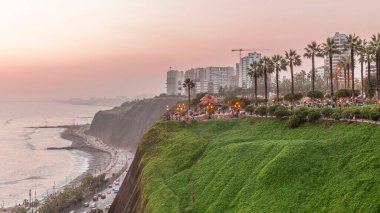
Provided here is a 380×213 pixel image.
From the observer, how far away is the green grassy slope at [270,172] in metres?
27.8

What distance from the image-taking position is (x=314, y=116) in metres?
45.0

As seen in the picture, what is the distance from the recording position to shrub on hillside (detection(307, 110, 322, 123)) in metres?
45.0

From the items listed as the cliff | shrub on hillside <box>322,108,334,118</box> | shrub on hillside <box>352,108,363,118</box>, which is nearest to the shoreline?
the cliff

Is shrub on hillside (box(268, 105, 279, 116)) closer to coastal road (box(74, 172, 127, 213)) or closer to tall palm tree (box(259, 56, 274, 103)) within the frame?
tall palm tree (box(259, 56, 274, 103))

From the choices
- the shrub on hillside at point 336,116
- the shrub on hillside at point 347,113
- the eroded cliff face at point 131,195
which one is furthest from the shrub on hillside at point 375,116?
the eroded cliff face at point 131,195

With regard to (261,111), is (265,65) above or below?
above

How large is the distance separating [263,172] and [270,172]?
2.72 feet

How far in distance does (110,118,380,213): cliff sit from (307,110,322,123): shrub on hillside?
0.79 metres

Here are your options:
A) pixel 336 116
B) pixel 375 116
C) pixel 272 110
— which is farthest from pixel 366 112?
pixel 272 110

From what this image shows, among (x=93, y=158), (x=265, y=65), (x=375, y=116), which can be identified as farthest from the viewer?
(x=93, y=158)

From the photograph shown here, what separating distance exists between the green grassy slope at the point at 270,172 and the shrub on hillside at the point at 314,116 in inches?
29.2

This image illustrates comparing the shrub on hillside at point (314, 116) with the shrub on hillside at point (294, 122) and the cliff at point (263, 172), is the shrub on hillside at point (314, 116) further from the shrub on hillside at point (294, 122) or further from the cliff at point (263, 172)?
the shrub on hillside at point (294, 122)

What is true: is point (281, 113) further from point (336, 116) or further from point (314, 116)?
point (336, 116)

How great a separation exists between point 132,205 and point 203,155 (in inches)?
470
